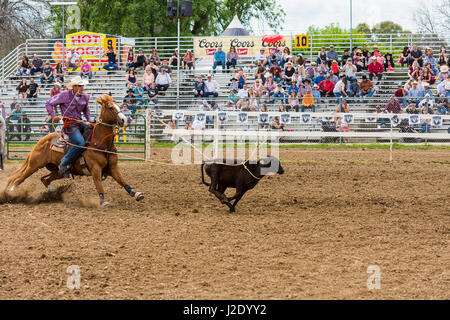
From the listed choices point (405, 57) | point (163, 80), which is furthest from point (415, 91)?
point (163, 80)

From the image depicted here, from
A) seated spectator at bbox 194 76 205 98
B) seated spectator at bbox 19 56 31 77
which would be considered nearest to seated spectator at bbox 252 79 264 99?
seated spectator at bbox 194 76 205 98

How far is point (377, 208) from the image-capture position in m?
9.52

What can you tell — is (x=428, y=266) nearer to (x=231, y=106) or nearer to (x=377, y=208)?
(x=377, y=208)

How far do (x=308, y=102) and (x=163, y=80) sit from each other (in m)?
6.10

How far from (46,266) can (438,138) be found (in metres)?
15.7

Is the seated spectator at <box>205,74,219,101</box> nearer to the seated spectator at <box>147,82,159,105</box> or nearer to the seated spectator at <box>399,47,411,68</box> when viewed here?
the seated spectator at <box>147,82,159,105</box>

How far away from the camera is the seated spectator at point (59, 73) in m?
26.7

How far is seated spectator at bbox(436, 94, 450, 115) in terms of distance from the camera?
20.2m

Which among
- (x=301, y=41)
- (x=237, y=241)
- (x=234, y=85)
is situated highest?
(x=301, y=41)

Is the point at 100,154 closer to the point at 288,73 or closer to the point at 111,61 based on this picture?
the point at 288,73

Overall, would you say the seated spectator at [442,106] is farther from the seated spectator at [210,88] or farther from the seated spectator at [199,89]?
the seated spectator at [199,89]

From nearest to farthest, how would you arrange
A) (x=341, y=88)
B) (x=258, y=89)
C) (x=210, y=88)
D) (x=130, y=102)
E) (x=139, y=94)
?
(x=341, y=88) → (x=258, y=89) → (x=130, y=102) → (x=210, y=88) → (x=139, y=94)

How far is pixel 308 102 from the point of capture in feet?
68.7

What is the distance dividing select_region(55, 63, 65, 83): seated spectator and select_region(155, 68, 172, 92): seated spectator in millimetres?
5146
